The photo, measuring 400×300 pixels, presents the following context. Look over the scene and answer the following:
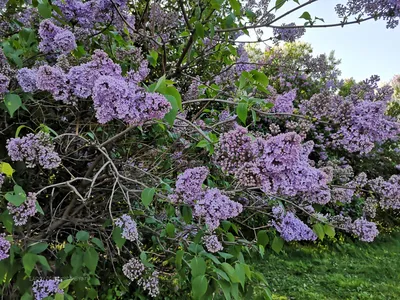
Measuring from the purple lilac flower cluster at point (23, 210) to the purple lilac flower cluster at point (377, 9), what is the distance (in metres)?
1.76

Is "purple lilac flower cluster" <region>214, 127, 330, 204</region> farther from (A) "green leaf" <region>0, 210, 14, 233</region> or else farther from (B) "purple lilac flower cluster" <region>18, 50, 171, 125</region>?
(A) "green leaf" <region>0, 210, 14, 233</region>

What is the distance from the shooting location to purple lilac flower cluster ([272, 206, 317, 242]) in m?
1.71

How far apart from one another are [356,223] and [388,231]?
7.97m

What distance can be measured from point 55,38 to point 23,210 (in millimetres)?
775

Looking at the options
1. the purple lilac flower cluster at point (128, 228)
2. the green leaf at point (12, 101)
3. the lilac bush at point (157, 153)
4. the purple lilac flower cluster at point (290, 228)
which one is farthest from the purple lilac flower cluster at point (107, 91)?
the purple lilac flower cluster at point (290, 228)

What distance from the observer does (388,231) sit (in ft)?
28.6

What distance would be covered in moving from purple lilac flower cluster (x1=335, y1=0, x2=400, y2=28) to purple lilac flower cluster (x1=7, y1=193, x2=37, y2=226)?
5.78ft

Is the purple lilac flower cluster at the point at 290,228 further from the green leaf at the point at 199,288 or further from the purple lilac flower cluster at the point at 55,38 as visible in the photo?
the purple lilac flower cluster at the point at 55,38

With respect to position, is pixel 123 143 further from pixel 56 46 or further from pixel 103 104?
pixel 103 104

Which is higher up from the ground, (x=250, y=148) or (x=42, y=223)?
(x=250, y=148)

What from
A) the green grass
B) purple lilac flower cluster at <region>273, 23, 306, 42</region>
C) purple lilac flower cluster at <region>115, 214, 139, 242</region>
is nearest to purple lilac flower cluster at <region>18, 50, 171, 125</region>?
purple lilac flower cluster at <region>115, 214, 139, 242</region>

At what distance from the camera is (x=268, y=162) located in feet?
4.00

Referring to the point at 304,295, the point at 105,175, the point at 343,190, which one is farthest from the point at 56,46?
the point at 304,295

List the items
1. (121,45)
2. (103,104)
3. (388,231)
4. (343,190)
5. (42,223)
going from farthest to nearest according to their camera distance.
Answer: (388,231) → (121,45) → (42,223) → (343,190) → (103,104)
